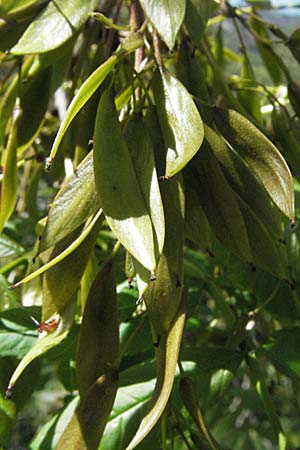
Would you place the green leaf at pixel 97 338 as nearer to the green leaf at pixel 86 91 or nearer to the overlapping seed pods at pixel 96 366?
the overlapping seed pods at pixel 96 366

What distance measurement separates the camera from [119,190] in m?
0.48

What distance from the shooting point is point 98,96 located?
1.97 ft

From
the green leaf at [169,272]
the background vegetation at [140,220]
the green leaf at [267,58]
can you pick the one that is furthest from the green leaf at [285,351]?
the green leaf at [267,58]

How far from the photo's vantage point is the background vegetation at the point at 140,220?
1.61 feet

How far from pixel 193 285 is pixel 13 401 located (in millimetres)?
252

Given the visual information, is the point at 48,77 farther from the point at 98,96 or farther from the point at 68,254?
the point at 68,254

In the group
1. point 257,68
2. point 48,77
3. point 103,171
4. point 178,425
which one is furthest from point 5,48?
point 257,68

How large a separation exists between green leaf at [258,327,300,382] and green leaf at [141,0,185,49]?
0.32 meters

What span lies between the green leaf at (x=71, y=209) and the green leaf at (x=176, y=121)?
0.20 feet

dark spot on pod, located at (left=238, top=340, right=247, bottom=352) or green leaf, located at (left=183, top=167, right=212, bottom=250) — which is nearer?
green leaf, located at (left=183, top=167, right=212, bottom=250)

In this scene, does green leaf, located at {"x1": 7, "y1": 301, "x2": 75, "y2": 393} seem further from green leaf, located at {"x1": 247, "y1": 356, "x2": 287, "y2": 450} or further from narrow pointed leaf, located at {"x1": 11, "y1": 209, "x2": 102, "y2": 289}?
green leaf, located at {"x1": 247, "y1": 356, "x2": 287, "y2": 450}

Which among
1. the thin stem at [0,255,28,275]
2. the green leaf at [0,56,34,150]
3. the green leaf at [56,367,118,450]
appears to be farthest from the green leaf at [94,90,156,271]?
the thin stem at [0,255,28,275]

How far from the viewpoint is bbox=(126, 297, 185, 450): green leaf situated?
467 mm

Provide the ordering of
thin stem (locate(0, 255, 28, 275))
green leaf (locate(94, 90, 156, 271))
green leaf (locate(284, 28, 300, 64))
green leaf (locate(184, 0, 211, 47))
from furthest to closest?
1. thin stem (locate(0, 255, 28, 275))
2. green leaf (locate(284, 28, 300, 64))
3. green leaf (locate(184, 0, 211, 47))
4. green leaf (locate(94, 90, 156, 271))
